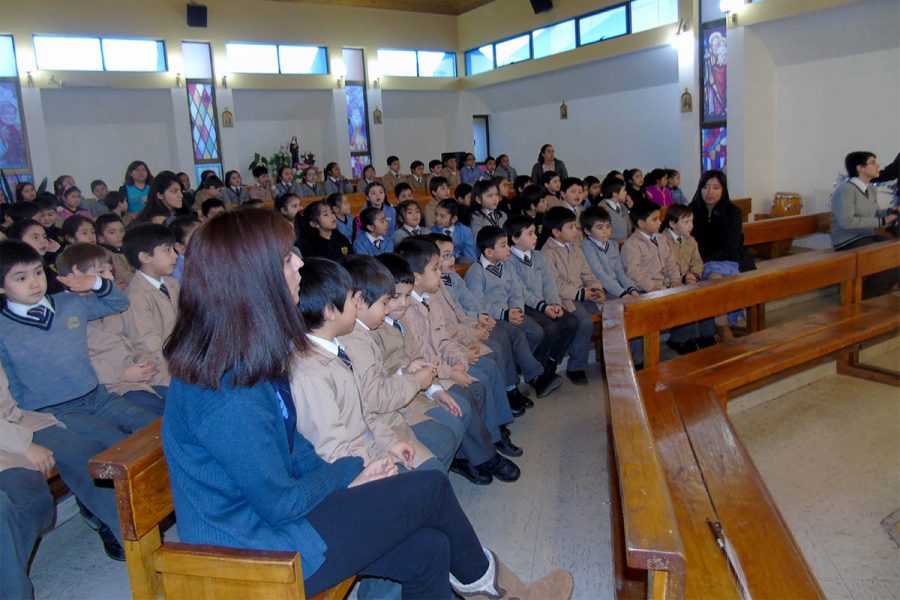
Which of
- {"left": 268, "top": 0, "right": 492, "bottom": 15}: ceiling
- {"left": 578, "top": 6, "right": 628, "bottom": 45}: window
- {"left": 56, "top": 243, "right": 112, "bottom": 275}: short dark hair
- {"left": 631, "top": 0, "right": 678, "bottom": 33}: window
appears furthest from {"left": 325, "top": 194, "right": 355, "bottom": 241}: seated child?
{"left": 268, "top": 0, "right": 492, "bottom": 15}: ceiling

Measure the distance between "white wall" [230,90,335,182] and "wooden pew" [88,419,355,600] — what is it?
1270 centimetres

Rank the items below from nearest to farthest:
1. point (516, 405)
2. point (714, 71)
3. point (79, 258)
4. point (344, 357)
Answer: point (344, 357)
point (79, 258)
point (516, 405)
point (714, 71)

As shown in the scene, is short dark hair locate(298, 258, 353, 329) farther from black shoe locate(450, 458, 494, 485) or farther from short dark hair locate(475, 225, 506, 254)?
short dark hair locate(475, 225, 506, 254)

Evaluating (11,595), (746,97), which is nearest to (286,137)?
(746,97)

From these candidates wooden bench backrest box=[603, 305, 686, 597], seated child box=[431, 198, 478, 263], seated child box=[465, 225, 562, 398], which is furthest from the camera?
seated child box=[431, 198, 478, 263]

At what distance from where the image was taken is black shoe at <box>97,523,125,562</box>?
246cm

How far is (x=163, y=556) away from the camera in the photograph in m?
1.42

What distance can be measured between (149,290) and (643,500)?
2.59m

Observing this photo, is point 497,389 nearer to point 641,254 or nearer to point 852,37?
point 641,254

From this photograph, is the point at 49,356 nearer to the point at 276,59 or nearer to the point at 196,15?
the point at 196,15

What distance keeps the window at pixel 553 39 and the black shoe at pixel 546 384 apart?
9.77 m

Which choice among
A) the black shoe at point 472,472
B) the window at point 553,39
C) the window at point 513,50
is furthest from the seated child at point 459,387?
the window at point 513,50

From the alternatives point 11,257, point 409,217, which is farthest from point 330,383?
point 409,217

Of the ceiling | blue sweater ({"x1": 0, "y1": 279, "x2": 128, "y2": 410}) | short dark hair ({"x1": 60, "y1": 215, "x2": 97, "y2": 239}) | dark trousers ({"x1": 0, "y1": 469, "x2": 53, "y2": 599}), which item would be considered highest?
the ceiling
